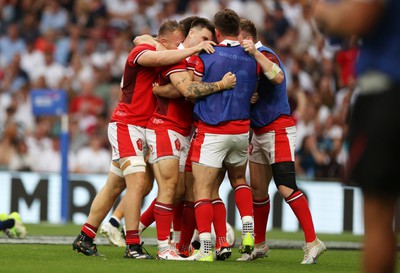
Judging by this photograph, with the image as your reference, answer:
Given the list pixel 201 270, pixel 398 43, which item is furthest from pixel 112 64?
pixel 398 43

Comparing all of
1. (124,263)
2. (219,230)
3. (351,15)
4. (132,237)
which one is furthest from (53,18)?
(351,15)

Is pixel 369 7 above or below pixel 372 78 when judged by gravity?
above

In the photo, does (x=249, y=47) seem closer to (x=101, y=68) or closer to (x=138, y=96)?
(x=138, y=96)

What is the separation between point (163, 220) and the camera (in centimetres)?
949

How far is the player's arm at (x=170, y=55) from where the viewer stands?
9.27 metres

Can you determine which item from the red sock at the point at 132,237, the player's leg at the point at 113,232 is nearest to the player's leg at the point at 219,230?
the red sock at the point at 132,237

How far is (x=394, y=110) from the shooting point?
15.5ft

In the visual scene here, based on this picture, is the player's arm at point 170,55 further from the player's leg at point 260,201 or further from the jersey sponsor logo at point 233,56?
the player's leg at point 260,201

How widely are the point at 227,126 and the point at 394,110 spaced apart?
464 centimetres

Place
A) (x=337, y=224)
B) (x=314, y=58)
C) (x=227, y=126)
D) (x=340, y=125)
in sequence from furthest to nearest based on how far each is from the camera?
1. (x=314, y=58)
2. (x=340, y=125)
3. (x=337, y=224)
4. (x=227, y=126)

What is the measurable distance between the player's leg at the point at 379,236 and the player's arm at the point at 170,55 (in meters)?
4.66

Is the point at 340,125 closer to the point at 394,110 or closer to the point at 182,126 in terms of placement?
the point at 182,126

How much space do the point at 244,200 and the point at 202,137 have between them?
809 mm

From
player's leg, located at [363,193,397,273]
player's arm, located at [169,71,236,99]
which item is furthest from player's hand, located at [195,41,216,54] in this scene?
player's leg, located at [363,193,397,273]
